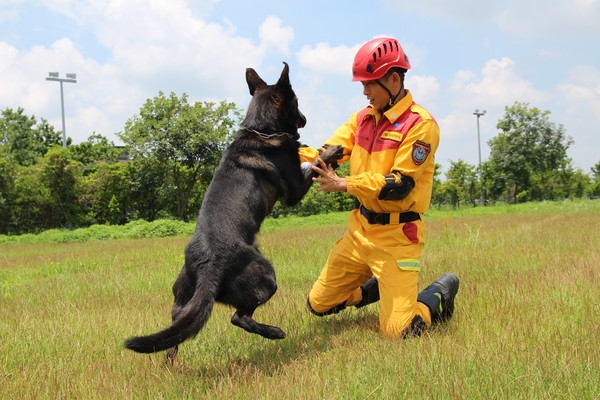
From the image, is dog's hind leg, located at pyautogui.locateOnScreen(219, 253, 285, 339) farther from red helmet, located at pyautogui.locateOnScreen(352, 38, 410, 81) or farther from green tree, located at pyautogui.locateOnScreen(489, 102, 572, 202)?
green tree, located at pyautogui.locateOnScreen(489, 102, 572, 202)

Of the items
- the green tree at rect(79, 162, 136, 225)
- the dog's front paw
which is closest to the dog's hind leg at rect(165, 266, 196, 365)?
the dog's front paw

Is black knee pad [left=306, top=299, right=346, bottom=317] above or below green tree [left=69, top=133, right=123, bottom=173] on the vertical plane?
below

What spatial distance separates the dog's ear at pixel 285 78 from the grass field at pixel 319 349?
7.17ft

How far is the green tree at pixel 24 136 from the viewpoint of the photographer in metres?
33.3

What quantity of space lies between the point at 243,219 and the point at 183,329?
33.0 inches

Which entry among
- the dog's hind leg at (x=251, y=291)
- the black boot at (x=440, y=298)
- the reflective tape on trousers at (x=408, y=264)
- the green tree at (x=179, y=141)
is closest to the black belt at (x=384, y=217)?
the reflective tape on trousers at (x=408, y=264)

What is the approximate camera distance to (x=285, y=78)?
12.6 feet

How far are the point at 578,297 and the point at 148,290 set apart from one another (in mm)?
5149

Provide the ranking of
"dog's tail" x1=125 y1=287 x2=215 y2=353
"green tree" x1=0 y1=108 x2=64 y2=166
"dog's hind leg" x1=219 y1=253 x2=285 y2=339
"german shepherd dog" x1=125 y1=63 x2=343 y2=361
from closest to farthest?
"dog's tail" x1=125 y1=287 x2=215 y2=353 → "german shepherd dog" x1=125 y1=63 x2=343 y2=361 → "dog's hind leg" x1=219 y1=253 x2=285 y2=339 → "green tree" x1=0 y1=108 x2=64 y2=166

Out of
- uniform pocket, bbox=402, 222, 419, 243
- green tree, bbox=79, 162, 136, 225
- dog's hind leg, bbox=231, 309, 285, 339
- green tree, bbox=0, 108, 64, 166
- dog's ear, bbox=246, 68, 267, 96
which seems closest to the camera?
dog's hind leg, bbox=231, 309, 285, 339

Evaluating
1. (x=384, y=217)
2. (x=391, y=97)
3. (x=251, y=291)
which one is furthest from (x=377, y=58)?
(x=251, y=291)

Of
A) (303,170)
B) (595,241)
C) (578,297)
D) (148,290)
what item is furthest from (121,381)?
(595,241)

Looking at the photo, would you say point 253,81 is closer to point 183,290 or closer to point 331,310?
point 183,290

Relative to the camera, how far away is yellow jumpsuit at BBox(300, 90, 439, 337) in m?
3.51
